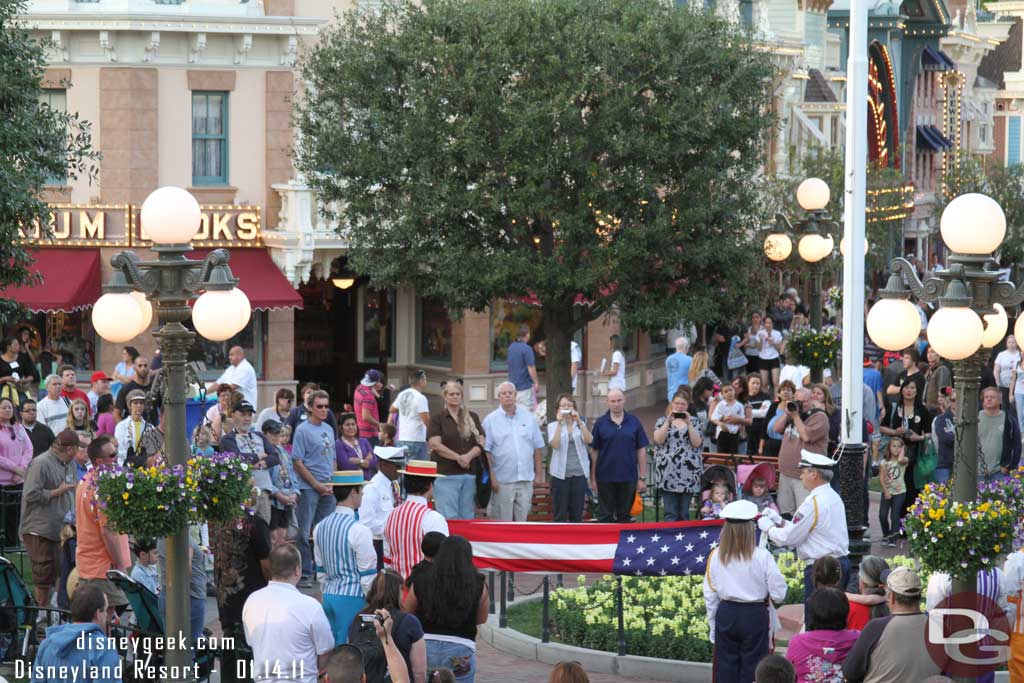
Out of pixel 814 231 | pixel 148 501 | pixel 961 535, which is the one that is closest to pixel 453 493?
pixel 814 231

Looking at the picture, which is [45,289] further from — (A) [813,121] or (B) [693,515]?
(A) [813,121]

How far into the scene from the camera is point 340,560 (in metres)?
12.1

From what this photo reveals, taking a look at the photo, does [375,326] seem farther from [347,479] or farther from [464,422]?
[347,479]

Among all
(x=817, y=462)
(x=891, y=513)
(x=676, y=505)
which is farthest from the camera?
(x=891, y=513)

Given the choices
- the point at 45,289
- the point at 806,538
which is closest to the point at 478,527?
the point at 806,538

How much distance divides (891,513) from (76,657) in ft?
39.0

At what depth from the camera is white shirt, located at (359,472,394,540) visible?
14.2 metres

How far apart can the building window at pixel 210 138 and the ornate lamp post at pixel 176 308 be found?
1797 cm

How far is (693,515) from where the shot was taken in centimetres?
1952

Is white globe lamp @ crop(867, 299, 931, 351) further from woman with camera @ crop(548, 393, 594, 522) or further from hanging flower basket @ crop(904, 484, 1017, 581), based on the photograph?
woman with camera @ crop(548, 393, 594, 522)

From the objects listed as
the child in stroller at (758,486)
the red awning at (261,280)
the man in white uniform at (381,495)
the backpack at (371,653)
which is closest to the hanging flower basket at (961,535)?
the backpack at (371,653)

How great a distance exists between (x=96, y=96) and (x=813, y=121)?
25.2 meters

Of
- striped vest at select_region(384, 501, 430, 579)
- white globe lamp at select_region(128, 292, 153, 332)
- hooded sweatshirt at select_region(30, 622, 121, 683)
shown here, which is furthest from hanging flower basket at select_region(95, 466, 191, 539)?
striped vest at select_region(384, 501, 430, 579)

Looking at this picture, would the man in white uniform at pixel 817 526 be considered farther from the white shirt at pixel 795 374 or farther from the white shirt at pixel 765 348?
the white shirt at pixel 765 348
